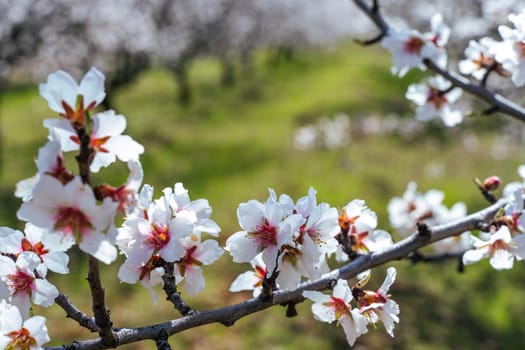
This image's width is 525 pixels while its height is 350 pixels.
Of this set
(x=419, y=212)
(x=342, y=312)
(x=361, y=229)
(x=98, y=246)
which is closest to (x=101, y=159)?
(x=98, y=246)

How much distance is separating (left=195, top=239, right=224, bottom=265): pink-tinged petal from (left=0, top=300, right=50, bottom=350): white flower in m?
0.30

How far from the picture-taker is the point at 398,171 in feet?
25.6

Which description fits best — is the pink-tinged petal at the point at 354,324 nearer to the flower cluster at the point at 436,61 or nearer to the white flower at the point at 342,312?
the white flower at the point at 342,312

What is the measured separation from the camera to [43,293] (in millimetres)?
896

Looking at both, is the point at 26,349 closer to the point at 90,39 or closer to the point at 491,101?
the point at 491,101

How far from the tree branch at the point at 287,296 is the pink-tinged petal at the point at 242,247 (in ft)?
0.28

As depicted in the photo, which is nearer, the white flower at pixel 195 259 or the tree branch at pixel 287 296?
the tree branch at pixel 287 296

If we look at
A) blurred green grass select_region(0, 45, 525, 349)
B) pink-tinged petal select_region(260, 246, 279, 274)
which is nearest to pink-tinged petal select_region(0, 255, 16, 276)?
pink-tinged petal select_region(260, 246, 279, 274)

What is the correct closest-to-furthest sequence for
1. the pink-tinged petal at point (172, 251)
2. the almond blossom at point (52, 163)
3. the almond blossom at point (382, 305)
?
the almond blossom at point (52, 163) → the pink-tinged petal at point (172, 251) → the almond blossom at point (382, 305)

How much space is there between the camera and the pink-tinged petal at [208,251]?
0.99 metres

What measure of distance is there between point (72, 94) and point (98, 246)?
0.76 feet

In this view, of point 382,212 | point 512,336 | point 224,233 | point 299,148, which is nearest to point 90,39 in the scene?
point 299,148

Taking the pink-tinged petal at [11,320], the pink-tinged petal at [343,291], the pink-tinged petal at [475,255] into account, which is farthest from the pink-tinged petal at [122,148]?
the pink-tinged petal at [475,255]

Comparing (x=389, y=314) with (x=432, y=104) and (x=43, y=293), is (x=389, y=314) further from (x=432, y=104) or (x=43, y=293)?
(x=432, y=104)
